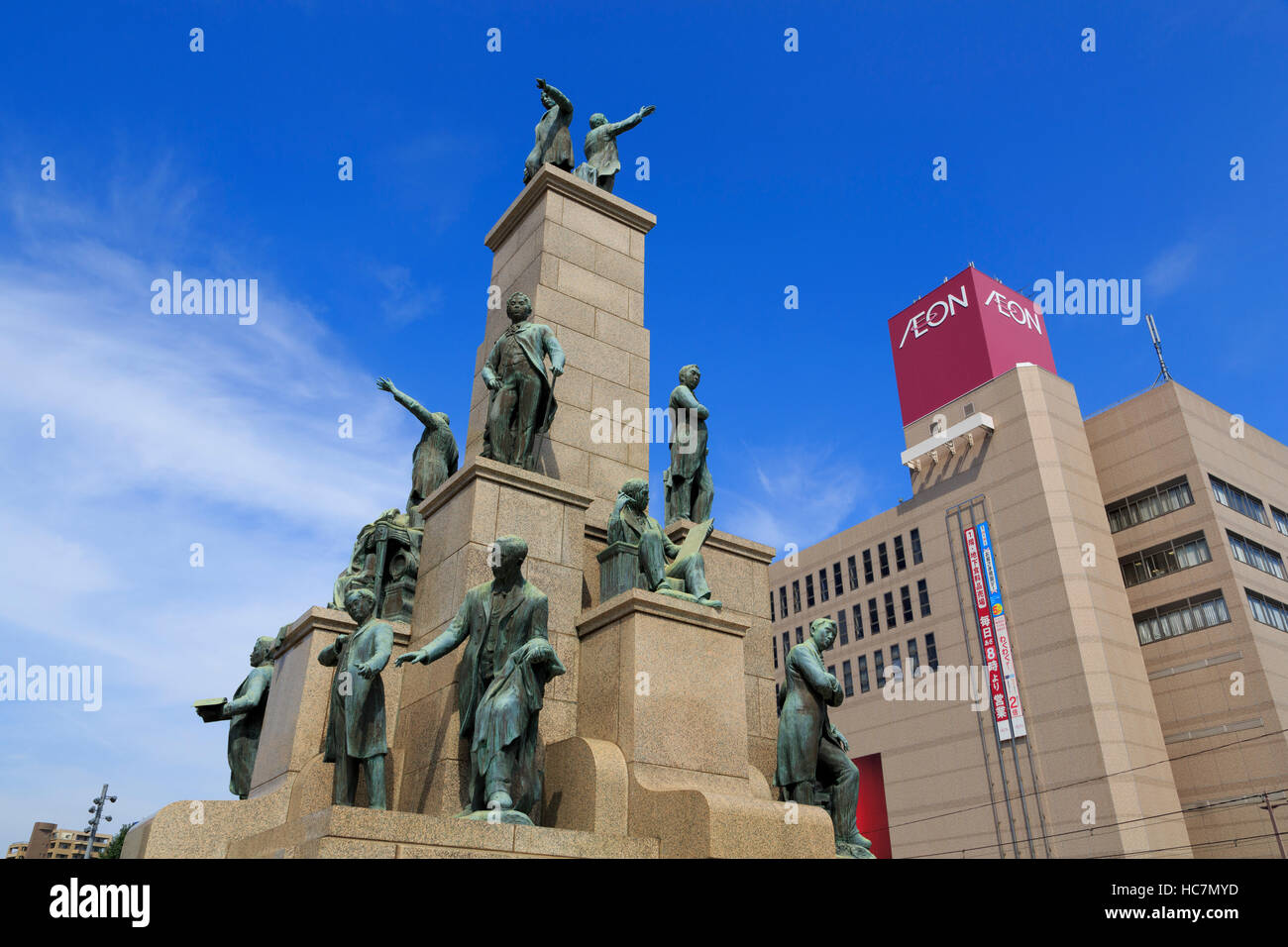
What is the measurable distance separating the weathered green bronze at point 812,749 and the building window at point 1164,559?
56.2 metres

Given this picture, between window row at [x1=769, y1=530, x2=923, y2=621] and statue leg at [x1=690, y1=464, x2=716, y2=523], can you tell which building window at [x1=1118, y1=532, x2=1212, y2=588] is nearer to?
window row at [x1=769, y1=530, x2=923, y2=621]

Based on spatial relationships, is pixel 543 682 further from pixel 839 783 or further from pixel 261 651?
pixel 261 651

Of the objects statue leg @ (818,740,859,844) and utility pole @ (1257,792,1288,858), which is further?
utility pole @ (1257,792,1288,858)

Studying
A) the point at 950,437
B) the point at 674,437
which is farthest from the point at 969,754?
the point at 674,437

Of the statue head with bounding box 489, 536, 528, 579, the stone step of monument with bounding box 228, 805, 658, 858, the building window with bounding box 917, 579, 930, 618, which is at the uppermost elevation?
the building window with bounding box 917, 579, 930, 618

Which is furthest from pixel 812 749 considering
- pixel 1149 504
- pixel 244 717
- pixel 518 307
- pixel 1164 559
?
pixel 1149 504

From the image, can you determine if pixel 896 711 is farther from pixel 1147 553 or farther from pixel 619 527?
pixel 619 527

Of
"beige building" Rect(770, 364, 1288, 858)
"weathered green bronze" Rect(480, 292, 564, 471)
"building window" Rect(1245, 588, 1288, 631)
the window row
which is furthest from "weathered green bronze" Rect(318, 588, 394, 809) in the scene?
the window row

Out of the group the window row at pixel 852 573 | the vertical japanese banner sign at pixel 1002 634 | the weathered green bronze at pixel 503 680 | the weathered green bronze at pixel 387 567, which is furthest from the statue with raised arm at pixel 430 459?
the window row at pixel 852 573

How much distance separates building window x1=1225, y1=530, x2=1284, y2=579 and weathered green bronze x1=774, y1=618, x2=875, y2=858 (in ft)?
187

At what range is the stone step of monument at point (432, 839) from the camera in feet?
23.4

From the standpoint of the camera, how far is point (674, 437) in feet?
49.2

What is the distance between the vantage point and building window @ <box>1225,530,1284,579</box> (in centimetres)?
5838
